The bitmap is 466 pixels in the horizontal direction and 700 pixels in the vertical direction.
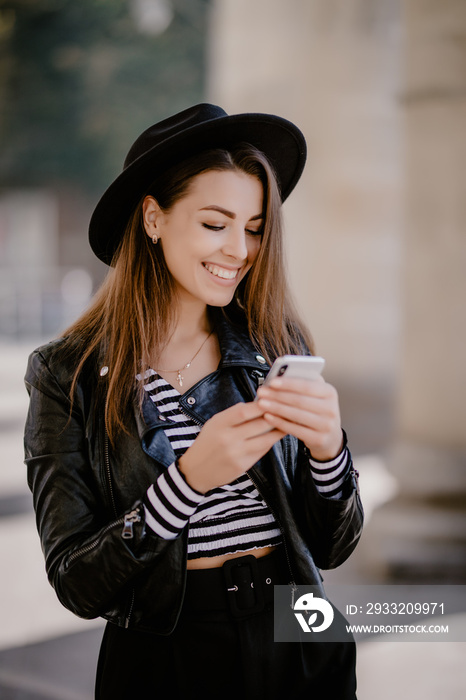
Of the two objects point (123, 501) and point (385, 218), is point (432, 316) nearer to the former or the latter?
point (123, 501)

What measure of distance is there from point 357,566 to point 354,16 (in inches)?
222

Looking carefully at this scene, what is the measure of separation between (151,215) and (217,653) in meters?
1.08

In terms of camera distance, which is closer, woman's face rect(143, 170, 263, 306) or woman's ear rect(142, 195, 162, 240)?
woman's face rect(143, 170, 263, 306)

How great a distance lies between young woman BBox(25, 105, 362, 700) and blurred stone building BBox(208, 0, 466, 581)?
7.79ft

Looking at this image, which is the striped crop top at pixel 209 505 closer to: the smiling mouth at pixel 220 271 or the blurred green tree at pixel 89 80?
the smiling mouth at pixel 220 271

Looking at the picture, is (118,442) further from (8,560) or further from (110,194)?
(8,560)

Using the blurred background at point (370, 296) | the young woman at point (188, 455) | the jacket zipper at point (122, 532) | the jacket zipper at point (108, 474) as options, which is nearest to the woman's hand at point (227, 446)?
the young woman at point (188, 455)

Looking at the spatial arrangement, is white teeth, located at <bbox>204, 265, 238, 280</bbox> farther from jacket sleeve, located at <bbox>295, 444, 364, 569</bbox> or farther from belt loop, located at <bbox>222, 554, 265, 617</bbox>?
belt loop, located at <bbox>222, 554, 265, 617</bbox>

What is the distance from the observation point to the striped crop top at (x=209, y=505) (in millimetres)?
1456

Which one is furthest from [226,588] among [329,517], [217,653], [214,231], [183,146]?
[183,146]

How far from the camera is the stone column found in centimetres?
388

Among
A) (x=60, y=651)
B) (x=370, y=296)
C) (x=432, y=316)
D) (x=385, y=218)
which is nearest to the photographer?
(x=60, y=651)

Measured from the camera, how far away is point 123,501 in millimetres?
1613

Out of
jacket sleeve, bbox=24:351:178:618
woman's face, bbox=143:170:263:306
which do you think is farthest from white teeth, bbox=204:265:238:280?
jacket sleeve, bbox=24:351:178:618
